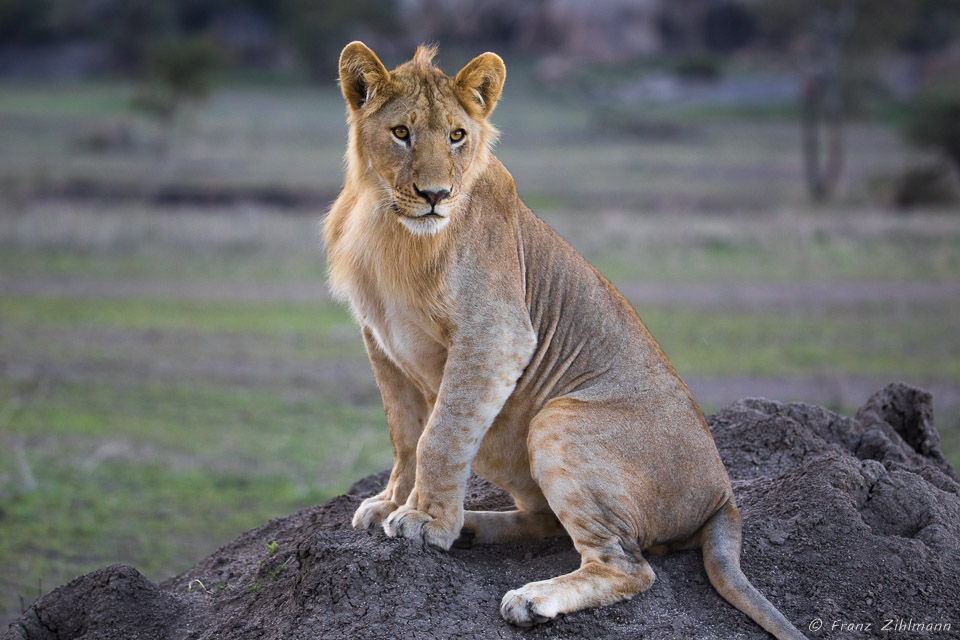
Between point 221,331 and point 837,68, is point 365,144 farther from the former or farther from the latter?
point 837,68

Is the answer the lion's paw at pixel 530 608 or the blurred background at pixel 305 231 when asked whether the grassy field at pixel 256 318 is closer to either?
the blurred background at pixel 305 231

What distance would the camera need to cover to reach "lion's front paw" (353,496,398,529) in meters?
5.27

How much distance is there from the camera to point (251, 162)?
3625cm

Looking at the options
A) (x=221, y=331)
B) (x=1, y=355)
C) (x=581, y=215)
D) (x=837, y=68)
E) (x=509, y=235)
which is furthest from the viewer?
(x=837, y=68)

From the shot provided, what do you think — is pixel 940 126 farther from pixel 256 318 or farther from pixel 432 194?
pixel 432 194

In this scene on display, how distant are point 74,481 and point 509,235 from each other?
6.15 metres

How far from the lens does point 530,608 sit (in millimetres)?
4406

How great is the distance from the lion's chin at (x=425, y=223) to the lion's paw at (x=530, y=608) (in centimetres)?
171

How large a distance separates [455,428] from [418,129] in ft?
4.67

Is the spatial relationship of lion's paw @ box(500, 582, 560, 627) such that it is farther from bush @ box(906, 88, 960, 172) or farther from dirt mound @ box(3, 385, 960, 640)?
bush @ box(906, 88, 960, 172)

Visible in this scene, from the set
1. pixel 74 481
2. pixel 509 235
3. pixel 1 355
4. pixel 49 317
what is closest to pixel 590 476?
pixel 509 235

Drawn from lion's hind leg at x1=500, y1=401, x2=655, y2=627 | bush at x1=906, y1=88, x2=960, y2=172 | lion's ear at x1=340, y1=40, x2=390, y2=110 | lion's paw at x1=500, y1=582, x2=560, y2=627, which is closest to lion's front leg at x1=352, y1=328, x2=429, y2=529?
lion's hind leg at x1=500, y1=401, x2=655, y2=627

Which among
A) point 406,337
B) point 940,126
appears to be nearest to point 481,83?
point 406,337

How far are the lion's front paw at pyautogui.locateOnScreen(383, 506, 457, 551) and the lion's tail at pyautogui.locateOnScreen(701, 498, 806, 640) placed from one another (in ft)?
4.16
